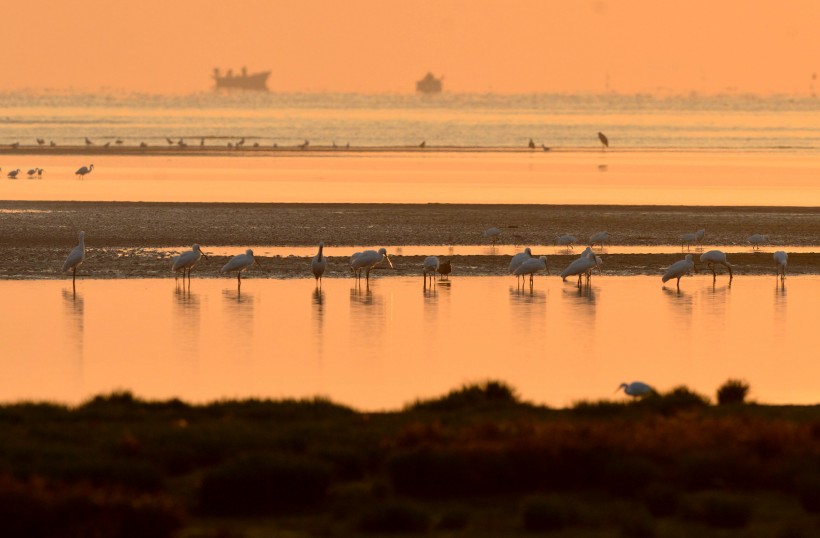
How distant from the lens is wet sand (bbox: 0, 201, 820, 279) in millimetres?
32312

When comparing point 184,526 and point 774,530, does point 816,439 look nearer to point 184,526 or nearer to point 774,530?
point 774,530

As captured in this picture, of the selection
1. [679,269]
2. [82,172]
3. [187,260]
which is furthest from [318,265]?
[82,172]

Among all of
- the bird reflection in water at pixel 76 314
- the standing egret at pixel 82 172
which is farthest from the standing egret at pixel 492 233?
the standing egret at pixel 82 172

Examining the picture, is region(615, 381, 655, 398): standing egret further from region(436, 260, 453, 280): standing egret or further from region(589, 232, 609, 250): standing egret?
region(589, 232, 609, 250): standing egret

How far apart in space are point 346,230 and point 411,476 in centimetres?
2729

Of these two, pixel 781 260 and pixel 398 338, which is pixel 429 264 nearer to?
pixel 398 338

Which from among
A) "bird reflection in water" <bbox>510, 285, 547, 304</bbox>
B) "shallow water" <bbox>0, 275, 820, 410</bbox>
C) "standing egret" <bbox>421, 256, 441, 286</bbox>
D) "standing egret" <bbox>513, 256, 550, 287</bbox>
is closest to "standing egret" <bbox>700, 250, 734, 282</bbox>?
"shallow water" <bbox>0, 275, 820, 410</bbox>

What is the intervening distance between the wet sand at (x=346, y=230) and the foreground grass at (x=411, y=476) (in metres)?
17.3

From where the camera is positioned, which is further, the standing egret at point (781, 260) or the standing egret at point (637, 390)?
the standing egret at point (781, 260)

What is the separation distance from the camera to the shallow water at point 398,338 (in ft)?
61.4

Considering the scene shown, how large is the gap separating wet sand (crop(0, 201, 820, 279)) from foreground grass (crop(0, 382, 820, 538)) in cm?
1727

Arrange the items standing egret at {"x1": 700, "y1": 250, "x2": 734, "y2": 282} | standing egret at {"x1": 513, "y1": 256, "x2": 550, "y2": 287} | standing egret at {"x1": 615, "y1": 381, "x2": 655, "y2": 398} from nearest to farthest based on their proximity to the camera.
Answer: standing egret at {"x1": 615, "y1": 381, "x2": 655, "y2": 398}, standing egret at {"x1": 513, "y1": 256, "x2": 550, "y2": 287}, standing egret at {"x1": 700, "y1": 250, "x2": 734, "y2": 282}

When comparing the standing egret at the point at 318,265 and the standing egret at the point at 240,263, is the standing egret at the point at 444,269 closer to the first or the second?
the standing egret at the point at 318,265

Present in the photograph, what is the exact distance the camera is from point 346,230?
39.2 metres
